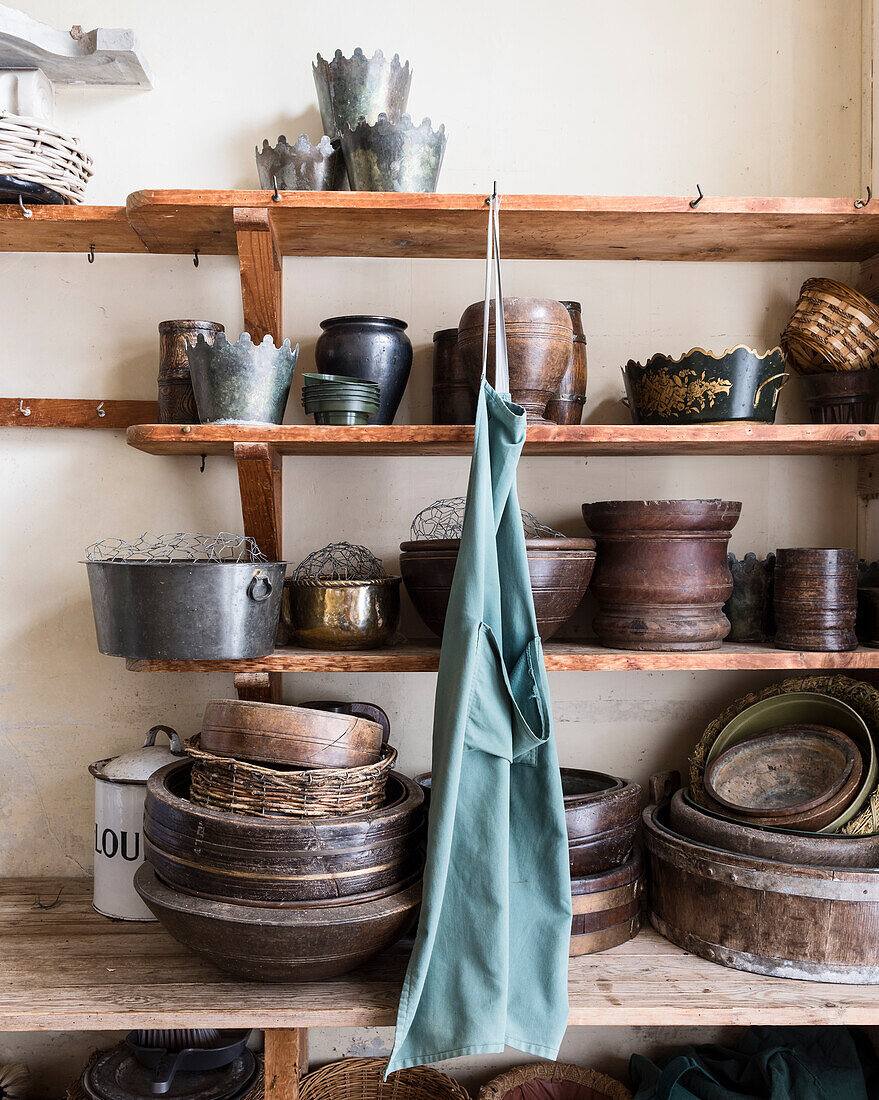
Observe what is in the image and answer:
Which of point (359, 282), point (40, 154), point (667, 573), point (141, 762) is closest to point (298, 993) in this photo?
point (141, 762)

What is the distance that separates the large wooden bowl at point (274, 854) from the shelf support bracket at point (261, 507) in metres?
0.31

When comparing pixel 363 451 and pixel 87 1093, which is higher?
pixel 363 451

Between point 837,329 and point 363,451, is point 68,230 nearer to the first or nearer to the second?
point 363,451

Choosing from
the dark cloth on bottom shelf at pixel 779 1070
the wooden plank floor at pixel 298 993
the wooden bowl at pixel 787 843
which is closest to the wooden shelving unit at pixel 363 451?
the wooden plank floor at pixel 298 993

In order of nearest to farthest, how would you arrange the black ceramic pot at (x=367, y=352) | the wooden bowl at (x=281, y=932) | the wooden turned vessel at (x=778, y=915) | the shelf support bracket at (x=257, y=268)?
1. the wooden bowl at (x=281, y=932)
2. the wooden turned vessel at (x=778, y=915)
3. the shelf support bracket at (x=257, y=268)
4. the black ceramic pot at (x=367, y=352)

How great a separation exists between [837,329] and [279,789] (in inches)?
53.7

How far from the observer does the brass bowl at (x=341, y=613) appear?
162 centimetres

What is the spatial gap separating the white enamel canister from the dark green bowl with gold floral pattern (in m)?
1.22

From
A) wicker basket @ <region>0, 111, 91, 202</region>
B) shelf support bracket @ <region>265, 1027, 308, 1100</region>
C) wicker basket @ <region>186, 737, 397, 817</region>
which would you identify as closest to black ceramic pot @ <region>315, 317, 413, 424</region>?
wicker basket @ <region>0, 111, 91, 202</region>

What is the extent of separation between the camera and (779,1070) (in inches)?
65.0

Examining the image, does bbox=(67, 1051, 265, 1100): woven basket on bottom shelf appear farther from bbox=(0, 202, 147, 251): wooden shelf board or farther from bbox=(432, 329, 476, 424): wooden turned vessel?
bbox=(0, 202, 147, 251): wooden shelf board

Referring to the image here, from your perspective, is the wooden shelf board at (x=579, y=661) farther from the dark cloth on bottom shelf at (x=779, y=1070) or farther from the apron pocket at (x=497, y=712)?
the dark cloth on bottom shelf at (x=779, y=1070)

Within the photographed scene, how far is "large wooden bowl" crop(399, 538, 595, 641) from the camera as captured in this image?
1.56m

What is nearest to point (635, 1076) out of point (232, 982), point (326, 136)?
point (232, 982)
